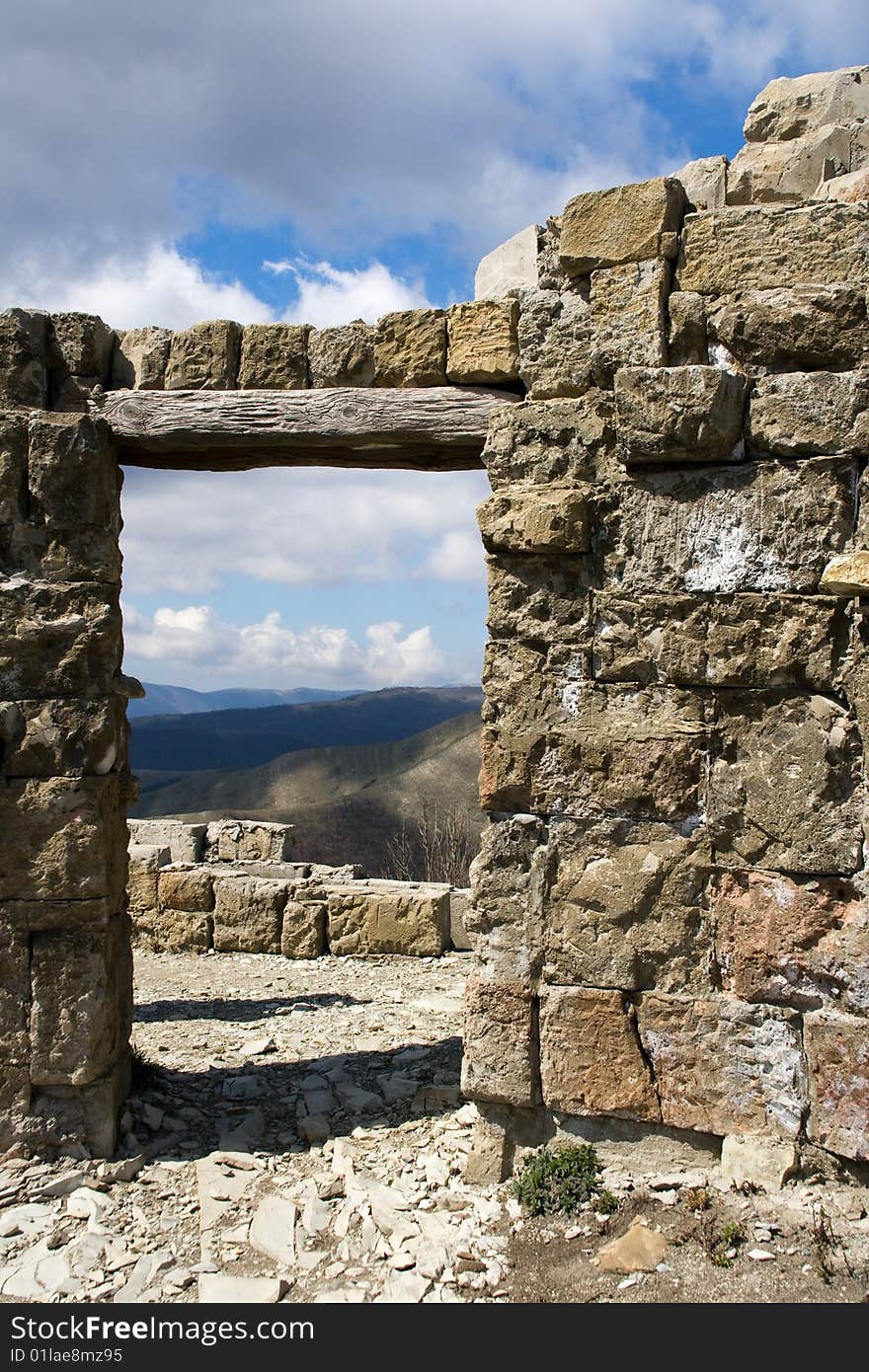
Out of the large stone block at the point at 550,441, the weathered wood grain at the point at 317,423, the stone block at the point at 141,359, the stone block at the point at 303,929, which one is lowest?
the stone block at the point at 303,929

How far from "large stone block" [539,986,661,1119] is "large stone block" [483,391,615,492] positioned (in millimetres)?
2118

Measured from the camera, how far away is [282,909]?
9.41 metres

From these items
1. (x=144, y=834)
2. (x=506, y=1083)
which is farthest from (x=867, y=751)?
(x=144, y=834)

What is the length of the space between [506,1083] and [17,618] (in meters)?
2.97

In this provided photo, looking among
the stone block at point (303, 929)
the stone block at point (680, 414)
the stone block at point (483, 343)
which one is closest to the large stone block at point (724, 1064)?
the stone block at point (680, 414)

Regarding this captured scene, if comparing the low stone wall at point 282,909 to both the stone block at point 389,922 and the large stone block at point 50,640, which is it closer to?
the stone block at point 389,922

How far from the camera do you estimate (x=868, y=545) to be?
3.82 meters

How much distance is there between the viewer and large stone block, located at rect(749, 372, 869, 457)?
12.6ft

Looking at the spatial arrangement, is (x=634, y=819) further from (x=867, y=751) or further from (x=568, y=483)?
(x=568, y=483)

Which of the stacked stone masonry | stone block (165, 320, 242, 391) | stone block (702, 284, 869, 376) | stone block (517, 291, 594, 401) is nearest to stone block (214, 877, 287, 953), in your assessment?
the stacked stone masonry

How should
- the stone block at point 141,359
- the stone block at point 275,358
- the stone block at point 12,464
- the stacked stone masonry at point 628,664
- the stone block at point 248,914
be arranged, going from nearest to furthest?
1. the stacked stone masonry at point 628,664
2. the stone block at point 12,464
3. the stone block at point 275,358
4. the stone block at point 141,359
5. the stone block at point 248,914

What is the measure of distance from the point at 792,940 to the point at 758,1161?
85cm

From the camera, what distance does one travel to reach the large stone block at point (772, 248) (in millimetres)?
3906

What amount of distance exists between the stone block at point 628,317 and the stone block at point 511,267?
569mm
